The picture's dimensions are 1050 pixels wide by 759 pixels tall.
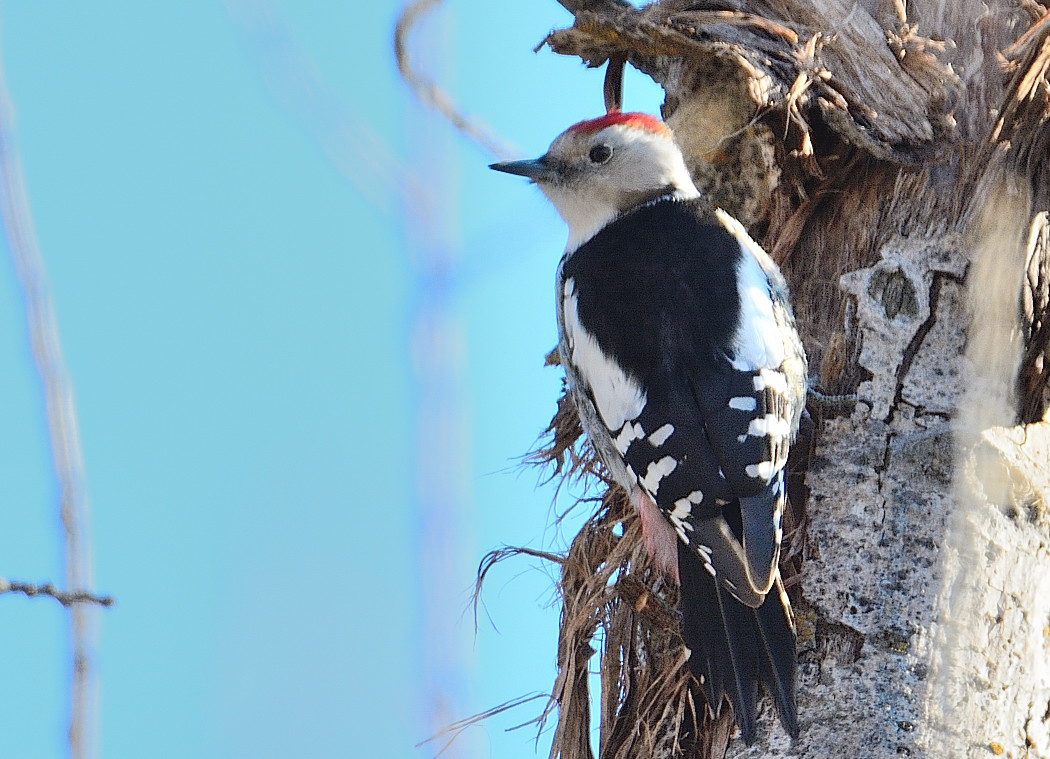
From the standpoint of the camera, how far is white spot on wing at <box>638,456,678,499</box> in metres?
2.51

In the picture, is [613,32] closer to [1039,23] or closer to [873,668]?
[1039,23]

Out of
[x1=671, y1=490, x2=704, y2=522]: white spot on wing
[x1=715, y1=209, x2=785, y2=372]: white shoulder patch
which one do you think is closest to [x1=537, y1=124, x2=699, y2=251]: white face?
[x1=715, y1=209, x2=785, y2=372]: white shoulder patch

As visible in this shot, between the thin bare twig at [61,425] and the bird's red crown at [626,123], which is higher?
the bird's red crown at [626,123]

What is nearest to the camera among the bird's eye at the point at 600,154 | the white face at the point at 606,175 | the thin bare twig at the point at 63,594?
the thin bare twig at the point at 63,594

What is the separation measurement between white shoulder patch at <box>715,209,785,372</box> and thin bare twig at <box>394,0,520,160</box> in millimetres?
618

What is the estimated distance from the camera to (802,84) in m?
2.87

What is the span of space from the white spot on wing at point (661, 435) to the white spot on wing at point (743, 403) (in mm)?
136

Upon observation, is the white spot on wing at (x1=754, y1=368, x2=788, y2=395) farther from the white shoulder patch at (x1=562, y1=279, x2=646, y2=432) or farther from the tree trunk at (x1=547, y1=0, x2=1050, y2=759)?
the white shoulder patch at (x1=562, y1=279, x2=646, y2=432)

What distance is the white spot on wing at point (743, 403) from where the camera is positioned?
2.51 m

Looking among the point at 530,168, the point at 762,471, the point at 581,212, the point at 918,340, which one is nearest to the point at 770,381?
the point at 762,471

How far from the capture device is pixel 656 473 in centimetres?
253

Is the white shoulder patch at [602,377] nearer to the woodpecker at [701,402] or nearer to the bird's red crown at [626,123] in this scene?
the woodpecker at [701,402]

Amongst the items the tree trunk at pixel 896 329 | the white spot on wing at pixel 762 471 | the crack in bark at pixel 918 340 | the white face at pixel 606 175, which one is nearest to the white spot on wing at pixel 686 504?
the white spot on wing at pixel 762 471

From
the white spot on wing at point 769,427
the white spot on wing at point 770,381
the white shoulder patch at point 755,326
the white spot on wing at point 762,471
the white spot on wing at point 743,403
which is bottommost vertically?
the white spot on wing at point 762,471
